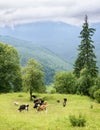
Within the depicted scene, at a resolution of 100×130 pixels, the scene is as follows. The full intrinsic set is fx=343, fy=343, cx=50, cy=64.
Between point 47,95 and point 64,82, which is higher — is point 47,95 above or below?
below

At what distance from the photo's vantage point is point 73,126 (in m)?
26.4

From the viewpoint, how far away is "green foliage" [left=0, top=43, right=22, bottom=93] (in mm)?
77875

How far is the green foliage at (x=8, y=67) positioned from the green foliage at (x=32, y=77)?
20.5 meters

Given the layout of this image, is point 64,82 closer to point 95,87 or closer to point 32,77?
point 95,87

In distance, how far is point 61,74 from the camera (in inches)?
3669

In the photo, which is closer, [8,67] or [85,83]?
[85,83]

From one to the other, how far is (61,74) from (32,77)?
3663cm

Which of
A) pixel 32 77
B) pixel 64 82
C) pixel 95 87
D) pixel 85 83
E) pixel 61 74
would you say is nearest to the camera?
pixel 32 77

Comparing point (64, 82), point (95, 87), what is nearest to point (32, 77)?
point (95, 87)

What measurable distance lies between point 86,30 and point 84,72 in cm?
1684

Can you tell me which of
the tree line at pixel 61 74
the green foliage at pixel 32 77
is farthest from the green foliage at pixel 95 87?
the green foliage at pixel 32 77

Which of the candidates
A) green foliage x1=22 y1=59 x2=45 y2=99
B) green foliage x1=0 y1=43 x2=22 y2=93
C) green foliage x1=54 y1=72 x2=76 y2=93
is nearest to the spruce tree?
green foliage x1=54 y1=72 x2=76 y2=93

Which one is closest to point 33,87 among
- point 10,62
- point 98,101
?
point 98,101

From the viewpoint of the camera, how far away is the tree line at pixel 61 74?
57531 mm
